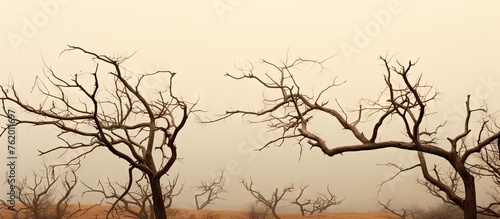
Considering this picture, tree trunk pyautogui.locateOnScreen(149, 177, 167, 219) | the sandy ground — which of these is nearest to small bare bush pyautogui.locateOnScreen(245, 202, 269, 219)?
the sandy ground

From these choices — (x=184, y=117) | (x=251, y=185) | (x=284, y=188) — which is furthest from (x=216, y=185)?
(x=184, y=117)

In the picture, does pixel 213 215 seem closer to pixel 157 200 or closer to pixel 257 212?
pixel 257 212

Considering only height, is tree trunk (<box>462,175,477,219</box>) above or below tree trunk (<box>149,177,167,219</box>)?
below

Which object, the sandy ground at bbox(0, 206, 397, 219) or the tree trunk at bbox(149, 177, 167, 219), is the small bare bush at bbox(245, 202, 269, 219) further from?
the tree trunk at bbox(149, 177, 167, 219)

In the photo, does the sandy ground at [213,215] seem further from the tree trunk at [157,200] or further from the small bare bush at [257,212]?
the tree trunk at [157,200]

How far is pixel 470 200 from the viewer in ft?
26.5

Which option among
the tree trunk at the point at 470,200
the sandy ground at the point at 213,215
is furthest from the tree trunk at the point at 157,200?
the sandy ground at the point at 213,215

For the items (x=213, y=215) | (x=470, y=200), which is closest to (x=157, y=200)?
(x=470, y=200)

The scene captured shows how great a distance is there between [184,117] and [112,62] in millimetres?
1605

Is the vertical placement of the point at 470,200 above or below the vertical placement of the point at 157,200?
below

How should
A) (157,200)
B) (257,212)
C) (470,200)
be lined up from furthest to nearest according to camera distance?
(257,212)
(157,200)
(470,200)

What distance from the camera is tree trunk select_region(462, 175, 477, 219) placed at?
807 cm

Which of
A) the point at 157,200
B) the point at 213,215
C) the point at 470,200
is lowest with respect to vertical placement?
the point at 470,200

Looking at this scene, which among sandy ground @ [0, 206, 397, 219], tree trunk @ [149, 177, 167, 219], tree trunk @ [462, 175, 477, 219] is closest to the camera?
tree trunk @ [462, 175, 477, 219]
